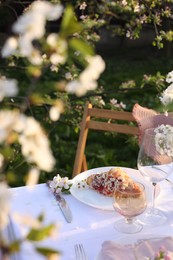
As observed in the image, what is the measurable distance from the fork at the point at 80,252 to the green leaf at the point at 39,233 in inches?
27.8

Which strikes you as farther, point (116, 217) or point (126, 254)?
point (116, 217)

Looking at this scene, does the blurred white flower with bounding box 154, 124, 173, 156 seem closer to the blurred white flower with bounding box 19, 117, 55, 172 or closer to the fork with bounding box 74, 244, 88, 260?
the fork with bounding box 74, 244, 88, 260

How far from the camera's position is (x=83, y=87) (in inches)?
18.3

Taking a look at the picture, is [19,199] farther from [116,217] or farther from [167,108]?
[167,108]

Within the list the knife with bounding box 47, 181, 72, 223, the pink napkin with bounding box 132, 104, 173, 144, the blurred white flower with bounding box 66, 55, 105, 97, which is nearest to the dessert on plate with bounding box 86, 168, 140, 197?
the knife with bounding box 47, 181, 72, 223

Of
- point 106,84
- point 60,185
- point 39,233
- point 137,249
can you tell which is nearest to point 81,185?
point 60,185

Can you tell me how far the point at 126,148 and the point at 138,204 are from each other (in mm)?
2799

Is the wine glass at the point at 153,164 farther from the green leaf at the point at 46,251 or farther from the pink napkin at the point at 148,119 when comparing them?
the green leaf at the point at 46,251

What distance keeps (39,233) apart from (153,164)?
96 cm

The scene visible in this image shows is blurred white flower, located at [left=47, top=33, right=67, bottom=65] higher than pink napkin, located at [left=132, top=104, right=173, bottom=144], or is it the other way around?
pink napkin, located at [left=132, top=104, right=173, bottom=144]

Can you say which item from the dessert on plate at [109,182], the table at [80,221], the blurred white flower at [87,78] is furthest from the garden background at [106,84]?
the dessert on plate at [109,182]

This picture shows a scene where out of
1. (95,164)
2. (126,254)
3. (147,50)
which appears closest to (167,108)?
(126,254)

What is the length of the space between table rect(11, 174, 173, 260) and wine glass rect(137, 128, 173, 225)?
1.7 inches

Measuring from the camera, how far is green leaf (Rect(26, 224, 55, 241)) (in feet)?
1.45
